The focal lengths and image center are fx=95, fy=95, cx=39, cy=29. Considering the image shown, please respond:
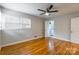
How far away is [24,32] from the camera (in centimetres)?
188

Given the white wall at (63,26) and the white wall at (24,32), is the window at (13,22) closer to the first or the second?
the white wall at (24,32)

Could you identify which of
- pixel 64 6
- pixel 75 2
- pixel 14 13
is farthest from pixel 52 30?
pixel 14 13

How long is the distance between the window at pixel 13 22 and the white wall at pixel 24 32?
0.07 meters

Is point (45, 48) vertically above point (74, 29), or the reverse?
point (74, 29)

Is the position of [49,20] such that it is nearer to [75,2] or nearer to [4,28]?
[75,2]

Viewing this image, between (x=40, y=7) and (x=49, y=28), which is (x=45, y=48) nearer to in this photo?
(x=49, y=28)

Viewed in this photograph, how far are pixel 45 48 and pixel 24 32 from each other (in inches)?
20.7

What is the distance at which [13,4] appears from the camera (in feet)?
5.97

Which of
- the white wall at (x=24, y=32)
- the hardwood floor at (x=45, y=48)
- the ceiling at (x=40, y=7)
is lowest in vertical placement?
the hardwood floor at (x=45, y=48)

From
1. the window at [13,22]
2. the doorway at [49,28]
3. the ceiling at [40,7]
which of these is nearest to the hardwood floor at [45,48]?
the doorway at [49,28]

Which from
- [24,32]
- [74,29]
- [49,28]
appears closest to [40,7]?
[49,28]

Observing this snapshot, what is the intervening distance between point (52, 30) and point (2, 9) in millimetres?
1052

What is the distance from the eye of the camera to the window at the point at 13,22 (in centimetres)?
181

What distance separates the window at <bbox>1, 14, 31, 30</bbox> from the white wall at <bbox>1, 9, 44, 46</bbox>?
0.24 feet
